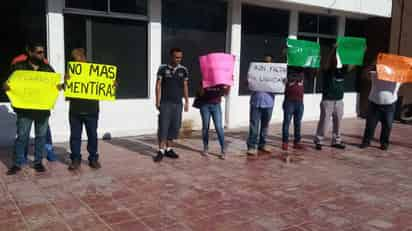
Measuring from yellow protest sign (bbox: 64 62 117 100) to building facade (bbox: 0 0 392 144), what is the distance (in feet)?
5.82

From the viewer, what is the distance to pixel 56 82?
5.04 metres

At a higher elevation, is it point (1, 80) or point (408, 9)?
point (408, 9)

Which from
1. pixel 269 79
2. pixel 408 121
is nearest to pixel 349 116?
pixel 408 121

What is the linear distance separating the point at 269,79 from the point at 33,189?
391cm

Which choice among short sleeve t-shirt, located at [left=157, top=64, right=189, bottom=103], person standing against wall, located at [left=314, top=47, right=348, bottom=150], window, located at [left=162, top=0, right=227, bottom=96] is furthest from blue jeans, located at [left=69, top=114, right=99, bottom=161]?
person standing against wall, located at [left=314, top=47, right=348, bottom=150]

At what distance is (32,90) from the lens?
4887 mm

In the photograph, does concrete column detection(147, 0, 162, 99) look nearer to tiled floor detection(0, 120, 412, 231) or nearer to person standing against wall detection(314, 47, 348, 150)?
tiled floor detection(0, 120, 412, 231)

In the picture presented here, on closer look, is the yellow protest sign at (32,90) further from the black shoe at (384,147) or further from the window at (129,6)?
the black shoe at (384,147)

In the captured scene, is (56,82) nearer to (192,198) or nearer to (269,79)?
(192,198)

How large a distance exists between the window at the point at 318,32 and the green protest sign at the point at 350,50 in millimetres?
3361

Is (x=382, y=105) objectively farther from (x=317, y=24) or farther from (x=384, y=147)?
(x=317, y=24)

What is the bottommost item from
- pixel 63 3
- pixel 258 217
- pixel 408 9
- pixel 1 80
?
pixel 258 217

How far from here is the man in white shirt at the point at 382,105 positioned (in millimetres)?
6883

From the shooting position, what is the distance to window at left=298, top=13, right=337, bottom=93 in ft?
33.8
